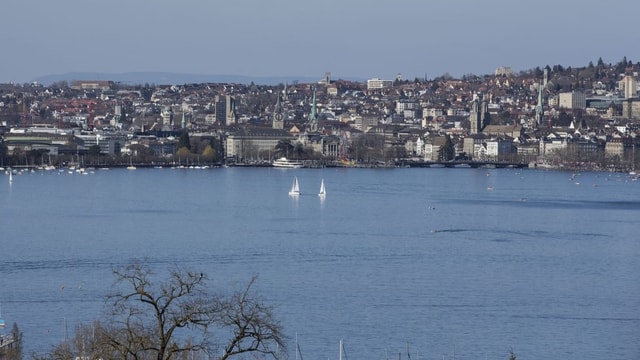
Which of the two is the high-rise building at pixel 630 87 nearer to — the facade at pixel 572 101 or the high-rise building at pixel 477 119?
the facade at pixel 572 101

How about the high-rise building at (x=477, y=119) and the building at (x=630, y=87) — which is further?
the building at (x=630, y=87)

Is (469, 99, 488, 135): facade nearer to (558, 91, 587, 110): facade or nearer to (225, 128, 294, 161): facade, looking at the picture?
(558, 91, 587, 110): facade

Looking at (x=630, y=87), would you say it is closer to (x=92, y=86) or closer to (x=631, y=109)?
(x=631, y=109)

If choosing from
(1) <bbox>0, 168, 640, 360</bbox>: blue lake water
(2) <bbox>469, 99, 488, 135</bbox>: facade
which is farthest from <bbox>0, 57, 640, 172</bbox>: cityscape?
(1) <bbox>0, 168, 640, 360</bbox>: blue lake water

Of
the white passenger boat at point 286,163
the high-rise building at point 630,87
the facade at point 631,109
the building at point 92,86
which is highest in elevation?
the high-rise building at point 630,87

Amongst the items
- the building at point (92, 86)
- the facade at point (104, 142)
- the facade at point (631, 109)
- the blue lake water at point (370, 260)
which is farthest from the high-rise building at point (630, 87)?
the blue lake water at point (370, 260)

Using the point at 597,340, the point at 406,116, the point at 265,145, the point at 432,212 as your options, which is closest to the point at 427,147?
the point at 265,145

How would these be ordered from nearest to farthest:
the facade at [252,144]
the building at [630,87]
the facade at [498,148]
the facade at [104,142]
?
the facade at [104,142] < the facade at [252,144] < the facade at [498,148] < the building at [630,87]

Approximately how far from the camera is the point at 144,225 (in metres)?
20.6

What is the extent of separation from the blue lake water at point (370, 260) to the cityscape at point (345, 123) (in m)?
18.1

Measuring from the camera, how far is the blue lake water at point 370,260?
11.2 meters

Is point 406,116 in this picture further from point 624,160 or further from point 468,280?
point 468,280

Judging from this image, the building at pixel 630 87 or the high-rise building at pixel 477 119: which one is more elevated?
the building at pixel 630 87

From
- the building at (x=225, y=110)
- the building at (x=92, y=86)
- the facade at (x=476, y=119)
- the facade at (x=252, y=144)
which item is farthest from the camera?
the building at (x=92, y=86)
